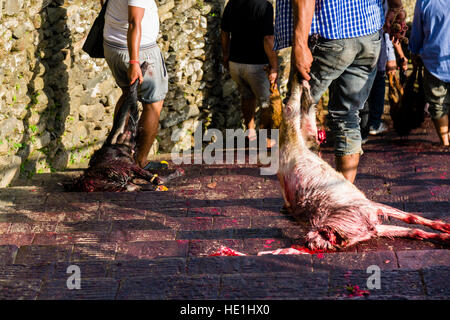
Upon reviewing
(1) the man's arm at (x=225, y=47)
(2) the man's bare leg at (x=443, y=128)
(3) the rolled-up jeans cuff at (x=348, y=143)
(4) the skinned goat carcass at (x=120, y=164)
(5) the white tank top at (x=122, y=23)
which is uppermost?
(5) the white tank top at (x=122, y=23)

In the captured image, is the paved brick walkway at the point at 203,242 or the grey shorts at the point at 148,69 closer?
the paved brick walkway at the point at 203,242

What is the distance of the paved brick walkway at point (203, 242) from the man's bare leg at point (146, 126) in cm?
46

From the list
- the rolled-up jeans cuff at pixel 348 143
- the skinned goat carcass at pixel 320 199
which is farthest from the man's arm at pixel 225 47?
the skinned goat carcass at pixel 320 199

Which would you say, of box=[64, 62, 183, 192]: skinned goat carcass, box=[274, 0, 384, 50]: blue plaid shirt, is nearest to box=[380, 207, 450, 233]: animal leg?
box=[274, 0, 384, 50]: blue plaid shirt

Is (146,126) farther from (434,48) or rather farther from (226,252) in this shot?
(434,48)

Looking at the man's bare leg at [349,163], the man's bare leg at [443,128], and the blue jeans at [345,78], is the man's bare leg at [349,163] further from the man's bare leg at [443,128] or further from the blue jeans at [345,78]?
the man's bare leg at [443,128]

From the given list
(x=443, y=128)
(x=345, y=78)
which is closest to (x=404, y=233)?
(x=345, y=78)

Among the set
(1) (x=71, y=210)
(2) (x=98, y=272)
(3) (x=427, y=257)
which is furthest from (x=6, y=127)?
(3) (x=427, y=257)

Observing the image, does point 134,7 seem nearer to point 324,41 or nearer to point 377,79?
point 324,41

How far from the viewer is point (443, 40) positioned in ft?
18.5

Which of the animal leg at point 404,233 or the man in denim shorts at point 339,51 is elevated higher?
the man in denim shorts at point 339,51

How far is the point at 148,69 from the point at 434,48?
2.73 metres

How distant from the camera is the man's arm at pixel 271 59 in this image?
20.7 ft

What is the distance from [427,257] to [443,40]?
360 centimetres
